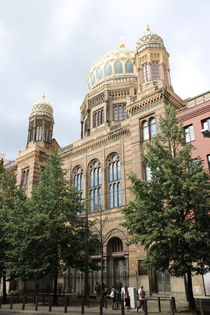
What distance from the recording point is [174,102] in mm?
32719

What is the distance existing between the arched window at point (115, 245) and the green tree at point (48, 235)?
7.55 metres

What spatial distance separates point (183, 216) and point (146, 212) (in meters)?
2.33

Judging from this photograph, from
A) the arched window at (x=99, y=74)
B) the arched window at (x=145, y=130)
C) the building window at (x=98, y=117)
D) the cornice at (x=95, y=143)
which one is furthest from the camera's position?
the arched window at (x=99, y=74)

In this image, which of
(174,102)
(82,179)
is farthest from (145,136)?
(82,179)

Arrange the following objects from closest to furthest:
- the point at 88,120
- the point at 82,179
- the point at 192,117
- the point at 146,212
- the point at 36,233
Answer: the point at 146,212 → the point at 36,233 → the point at 192,117 → the point at 82,179 → the point at 88,120

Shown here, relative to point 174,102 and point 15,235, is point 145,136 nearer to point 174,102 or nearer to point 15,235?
point 174,102

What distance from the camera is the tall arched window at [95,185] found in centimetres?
3588

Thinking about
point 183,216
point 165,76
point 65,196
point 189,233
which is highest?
point 165,76

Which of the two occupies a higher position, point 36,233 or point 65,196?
point 65,196

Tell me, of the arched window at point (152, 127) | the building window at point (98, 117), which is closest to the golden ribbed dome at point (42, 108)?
the building window at point (98, 117)

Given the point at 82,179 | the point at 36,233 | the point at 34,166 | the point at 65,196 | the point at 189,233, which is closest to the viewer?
the point at 189,233

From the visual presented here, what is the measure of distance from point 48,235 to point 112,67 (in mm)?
35570

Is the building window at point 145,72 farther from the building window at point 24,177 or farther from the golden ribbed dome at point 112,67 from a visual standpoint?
the building window at point 24,177

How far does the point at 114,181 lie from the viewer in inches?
1377
